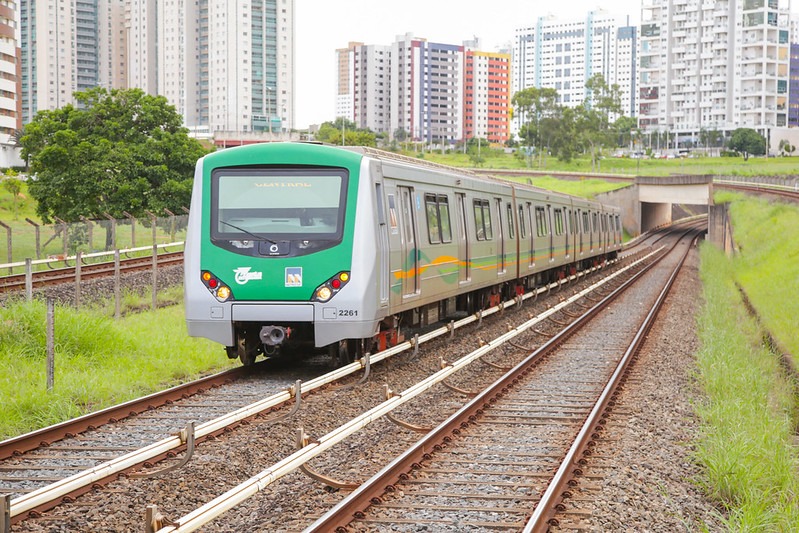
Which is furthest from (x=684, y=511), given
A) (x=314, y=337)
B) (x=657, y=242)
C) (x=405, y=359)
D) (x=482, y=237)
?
(x=657, y=242)

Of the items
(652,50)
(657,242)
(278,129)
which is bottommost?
(657,242)

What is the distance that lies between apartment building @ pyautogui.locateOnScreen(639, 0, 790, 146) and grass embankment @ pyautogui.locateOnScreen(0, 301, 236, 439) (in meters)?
141

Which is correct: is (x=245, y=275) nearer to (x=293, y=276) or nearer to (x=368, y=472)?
(x=293, y=276)

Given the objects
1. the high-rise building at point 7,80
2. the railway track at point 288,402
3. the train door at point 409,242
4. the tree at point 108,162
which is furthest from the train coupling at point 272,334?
the high-rise building at point 7,80

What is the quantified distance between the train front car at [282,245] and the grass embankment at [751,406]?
4.24 metres

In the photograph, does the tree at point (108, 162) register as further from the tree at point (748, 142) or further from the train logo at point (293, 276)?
the tree at point (748, 142)

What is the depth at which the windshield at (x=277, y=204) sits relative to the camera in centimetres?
1226

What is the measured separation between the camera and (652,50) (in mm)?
161875

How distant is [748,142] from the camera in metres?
136

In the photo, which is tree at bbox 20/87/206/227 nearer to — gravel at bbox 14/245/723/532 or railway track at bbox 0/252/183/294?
railway track at bbox 0/252/183/294

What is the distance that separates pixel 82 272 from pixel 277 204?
1252 cm

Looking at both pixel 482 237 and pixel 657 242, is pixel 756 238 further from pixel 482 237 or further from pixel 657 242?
pixel 482 237

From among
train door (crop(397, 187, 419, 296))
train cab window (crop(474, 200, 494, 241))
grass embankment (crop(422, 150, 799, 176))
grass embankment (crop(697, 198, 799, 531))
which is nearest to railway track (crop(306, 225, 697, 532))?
grass embankment (crop(697, 198, 799, 531))

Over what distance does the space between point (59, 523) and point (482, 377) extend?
25.9 feet
